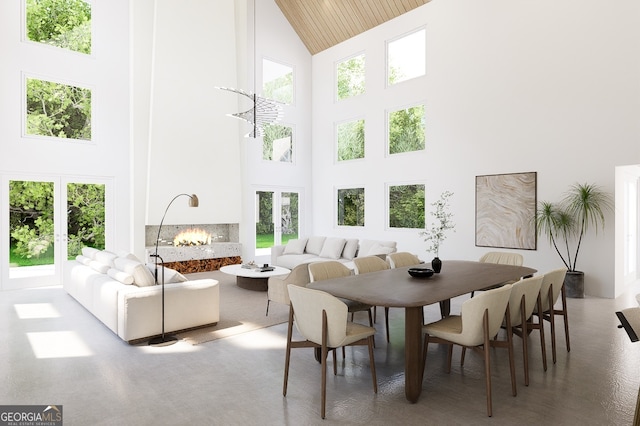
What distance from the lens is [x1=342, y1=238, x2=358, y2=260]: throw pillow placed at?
836 centimetres

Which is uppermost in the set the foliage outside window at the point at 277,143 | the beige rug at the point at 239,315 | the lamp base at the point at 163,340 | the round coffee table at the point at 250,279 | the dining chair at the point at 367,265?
the foliage outside window at the point at 277,143

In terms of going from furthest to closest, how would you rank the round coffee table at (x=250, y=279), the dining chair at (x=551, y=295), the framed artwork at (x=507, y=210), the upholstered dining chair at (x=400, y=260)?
the framed artwork at (x=507, y=210) → the round coffee table at (x=250, y=279) → the upholstered dining chair at (x=400, y=260) → the dining chair at (x=551, y=295)

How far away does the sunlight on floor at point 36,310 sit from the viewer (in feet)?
18.3

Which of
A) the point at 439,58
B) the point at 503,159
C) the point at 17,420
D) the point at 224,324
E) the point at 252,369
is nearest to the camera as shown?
the point at 17,420

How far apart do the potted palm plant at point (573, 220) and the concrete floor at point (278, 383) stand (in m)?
1.81

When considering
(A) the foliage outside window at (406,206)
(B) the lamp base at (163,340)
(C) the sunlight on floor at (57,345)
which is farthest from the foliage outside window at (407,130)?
(C) the sunlight on floor at (57,345)

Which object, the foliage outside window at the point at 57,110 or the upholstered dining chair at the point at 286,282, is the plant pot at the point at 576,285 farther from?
the foliage outside window at the point at 57,110

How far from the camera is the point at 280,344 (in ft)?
14.5

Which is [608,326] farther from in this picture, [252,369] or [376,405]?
[252,369]

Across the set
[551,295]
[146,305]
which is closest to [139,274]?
[146,305]

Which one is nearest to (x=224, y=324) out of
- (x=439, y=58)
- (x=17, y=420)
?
(x=17, y=420)

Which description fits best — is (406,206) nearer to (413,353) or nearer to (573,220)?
(573,220)

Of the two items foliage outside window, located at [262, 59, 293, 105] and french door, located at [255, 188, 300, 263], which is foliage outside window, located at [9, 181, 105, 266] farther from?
foliage outside window, located at [262, 59, 293, 105]

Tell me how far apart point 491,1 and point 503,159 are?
3.00m
